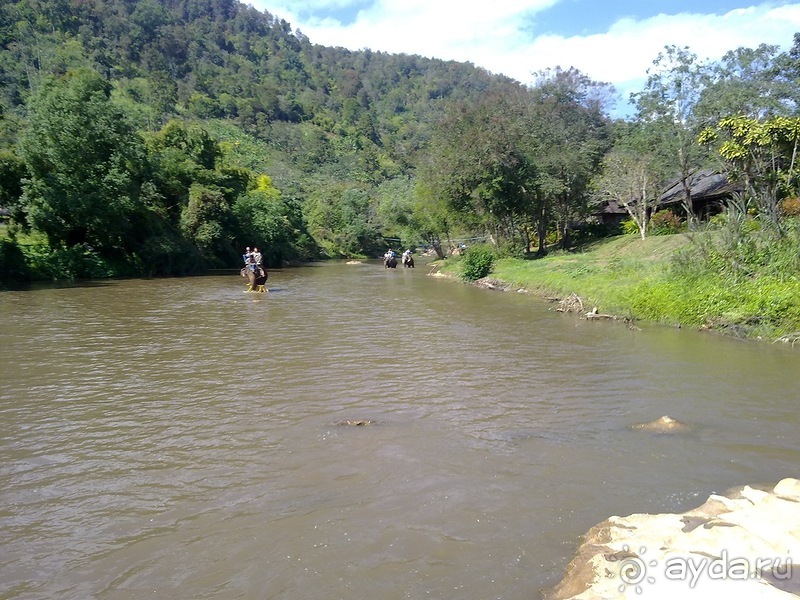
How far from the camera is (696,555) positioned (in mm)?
4496

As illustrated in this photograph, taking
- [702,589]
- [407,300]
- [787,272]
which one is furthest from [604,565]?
[407,300]

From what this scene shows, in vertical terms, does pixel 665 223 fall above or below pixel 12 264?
above

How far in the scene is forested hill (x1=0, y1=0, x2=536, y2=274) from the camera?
1382 inches

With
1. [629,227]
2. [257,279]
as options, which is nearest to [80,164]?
[257,279]

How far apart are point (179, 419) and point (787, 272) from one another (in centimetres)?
1429

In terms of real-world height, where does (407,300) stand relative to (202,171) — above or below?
below

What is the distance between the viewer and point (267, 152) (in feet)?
360

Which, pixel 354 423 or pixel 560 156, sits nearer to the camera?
pixel 354 423

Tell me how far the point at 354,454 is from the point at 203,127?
58785 mm

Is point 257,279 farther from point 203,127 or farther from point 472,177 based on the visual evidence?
point 203,127

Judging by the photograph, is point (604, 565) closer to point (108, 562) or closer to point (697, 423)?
point (108, 562)

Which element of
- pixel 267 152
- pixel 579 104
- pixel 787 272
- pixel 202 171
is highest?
pixel 267 152

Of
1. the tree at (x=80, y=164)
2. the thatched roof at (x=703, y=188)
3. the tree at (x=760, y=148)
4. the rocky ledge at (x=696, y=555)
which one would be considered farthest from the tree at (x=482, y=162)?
the rocky ledge at (x=696, y=555)

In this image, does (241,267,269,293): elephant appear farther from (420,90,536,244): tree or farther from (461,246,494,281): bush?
(420,90,536,244): tree
